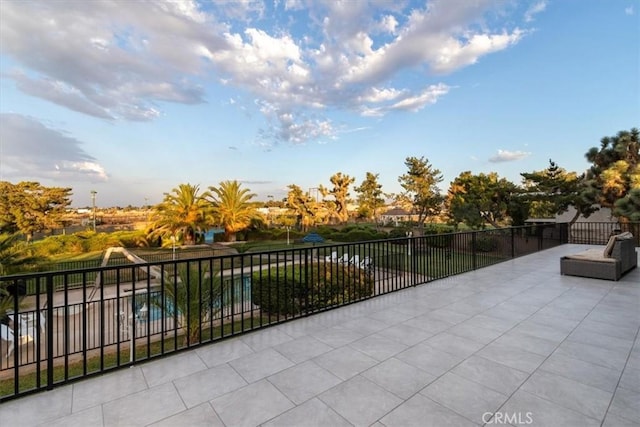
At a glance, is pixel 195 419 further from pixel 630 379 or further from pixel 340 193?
pixel 340 193

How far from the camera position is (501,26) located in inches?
302

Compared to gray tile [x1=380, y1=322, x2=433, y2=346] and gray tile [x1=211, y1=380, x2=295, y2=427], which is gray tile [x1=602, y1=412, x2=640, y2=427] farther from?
gray tile [x1=211, y1=380, x2=295, y2=427]

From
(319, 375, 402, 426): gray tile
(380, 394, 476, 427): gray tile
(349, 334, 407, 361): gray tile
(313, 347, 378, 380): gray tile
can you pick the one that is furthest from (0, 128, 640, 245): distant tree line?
(380, 394, 476, 427): gray tile

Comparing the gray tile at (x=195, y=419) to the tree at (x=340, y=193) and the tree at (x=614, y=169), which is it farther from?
the tree at (x=340, y=193)

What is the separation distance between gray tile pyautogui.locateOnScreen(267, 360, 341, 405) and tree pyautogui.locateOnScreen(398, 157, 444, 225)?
25.6 metres

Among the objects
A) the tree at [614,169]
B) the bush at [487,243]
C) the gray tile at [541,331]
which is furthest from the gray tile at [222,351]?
the tree at [614,169]

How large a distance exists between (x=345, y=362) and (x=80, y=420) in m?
1.79

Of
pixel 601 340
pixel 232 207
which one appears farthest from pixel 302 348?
pixel 232 207

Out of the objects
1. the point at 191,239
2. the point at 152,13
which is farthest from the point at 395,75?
the point at 191,239

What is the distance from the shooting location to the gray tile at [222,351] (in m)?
2.38

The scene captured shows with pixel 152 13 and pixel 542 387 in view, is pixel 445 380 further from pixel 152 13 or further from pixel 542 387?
pixel 152 13

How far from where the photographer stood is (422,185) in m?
25.9

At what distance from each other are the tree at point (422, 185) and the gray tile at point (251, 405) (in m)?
26.0

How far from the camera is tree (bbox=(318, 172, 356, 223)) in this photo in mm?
35469
